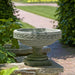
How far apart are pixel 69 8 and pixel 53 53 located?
1.95m

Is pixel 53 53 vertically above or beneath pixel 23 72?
beneath

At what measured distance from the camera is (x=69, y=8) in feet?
30.6

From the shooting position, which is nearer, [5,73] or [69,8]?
[5,73]

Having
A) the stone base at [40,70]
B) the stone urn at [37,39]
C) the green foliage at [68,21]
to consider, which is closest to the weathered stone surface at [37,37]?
the stone urn at [37,39]

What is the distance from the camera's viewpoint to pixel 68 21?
30.2 feet

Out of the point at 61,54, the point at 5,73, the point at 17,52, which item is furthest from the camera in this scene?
the point at 61,54

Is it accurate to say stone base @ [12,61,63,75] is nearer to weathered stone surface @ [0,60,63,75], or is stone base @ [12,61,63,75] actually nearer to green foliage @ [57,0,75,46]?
weathered stone surface @ [0,60,63,75]

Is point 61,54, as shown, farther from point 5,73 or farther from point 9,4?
point 5,73

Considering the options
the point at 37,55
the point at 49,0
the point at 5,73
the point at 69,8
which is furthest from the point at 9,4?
the point at 49,0

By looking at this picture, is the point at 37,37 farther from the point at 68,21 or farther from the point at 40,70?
the point at 68,21

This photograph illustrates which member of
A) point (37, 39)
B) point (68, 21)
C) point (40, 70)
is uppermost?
point (37, 39)

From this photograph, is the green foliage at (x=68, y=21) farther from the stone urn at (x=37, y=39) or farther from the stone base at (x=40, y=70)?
the stone base at (x=40, y=70)

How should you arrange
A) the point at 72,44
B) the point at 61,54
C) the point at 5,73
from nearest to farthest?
1. the point at 5,73
2. the point at 61,54
3. the point at 72,44

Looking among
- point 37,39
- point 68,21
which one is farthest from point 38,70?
point 68,21
